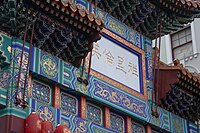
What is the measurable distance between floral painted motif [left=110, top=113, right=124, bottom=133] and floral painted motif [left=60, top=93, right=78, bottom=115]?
0.95 meters

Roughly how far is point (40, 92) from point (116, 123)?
1.96 m

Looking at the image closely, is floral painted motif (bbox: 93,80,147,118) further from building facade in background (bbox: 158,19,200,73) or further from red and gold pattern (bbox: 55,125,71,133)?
building facade in background (bbox: 158,19,200,73)

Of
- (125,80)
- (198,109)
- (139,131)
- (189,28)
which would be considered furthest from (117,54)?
(189,28)

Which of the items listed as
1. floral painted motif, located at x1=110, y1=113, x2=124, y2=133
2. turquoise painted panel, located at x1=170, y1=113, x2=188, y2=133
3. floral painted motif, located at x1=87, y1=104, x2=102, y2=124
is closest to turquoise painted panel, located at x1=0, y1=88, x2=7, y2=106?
floral painted motif, located at x1=87, y1=104, x2=102, y2=124

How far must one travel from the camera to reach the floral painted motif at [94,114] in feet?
39.5

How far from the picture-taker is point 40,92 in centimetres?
1128

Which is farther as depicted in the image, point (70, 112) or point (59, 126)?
point (70, 112)

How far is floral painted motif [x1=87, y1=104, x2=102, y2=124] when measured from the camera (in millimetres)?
12042

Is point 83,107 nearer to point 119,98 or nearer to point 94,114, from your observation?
point 94,114

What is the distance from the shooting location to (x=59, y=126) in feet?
34.8

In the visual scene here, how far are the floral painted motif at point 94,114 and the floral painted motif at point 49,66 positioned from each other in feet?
3.38

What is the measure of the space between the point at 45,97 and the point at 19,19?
142 cm

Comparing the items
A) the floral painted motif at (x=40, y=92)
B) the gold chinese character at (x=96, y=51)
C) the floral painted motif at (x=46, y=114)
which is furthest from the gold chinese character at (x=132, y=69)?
the floral painted motif at (x=46, y=114)

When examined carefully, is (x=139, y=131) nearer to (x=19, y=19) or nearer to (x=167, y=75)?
(x=167, y=75)
